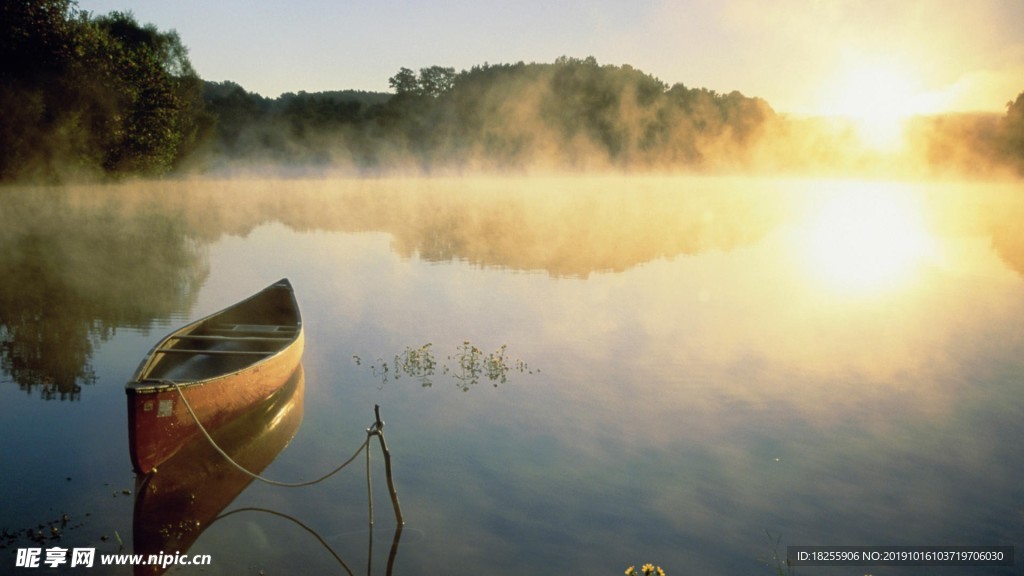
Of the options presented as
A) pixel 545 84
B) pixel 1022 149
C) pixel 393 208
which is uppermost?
pixel 545 84

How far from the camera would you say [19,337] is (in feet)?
56.4

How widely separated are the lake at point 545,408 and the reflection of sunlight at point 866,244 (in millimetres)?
392

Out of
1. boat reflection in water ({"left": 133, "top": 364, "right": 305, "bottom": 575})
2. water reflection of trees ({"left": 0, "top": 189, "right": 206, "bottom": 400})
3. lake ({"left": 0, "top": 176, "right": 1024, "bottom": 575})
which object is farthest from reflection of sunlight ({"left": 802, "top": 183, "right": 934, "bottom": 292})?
water reflection of trees ({"left": 0, "top": 189, "right": 206, "bottom": 400})

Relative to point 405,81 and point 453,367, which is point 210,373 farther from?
point 405,81

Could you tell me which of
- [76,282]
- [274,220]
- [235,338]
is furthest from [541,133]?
[235,338]

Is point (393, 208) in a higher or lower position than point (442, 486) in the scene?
higher

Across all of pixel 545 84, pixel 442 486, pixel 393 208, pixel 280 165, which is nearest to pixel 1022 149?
pixel 545 84

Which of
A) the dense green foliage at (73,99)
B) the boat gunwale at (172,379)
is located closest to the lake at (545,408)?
the boat gunwale at (172,379)

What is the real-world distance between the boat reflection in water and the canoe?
0.88 feet

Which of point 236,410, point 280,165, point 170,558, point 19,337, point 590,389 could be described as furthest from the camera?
point 280,165

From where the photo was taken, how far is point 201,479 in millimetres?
10523

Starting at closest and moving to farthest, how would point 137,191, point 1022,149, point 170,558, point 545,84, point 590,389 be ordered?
point 170,558, point 590,389, point 137,191, point 1022,149, point 545,84

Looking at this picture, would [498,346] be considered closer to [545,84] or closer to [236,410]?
[236,410]

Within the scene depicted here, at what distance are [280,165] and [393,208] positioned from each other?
52331 mm
